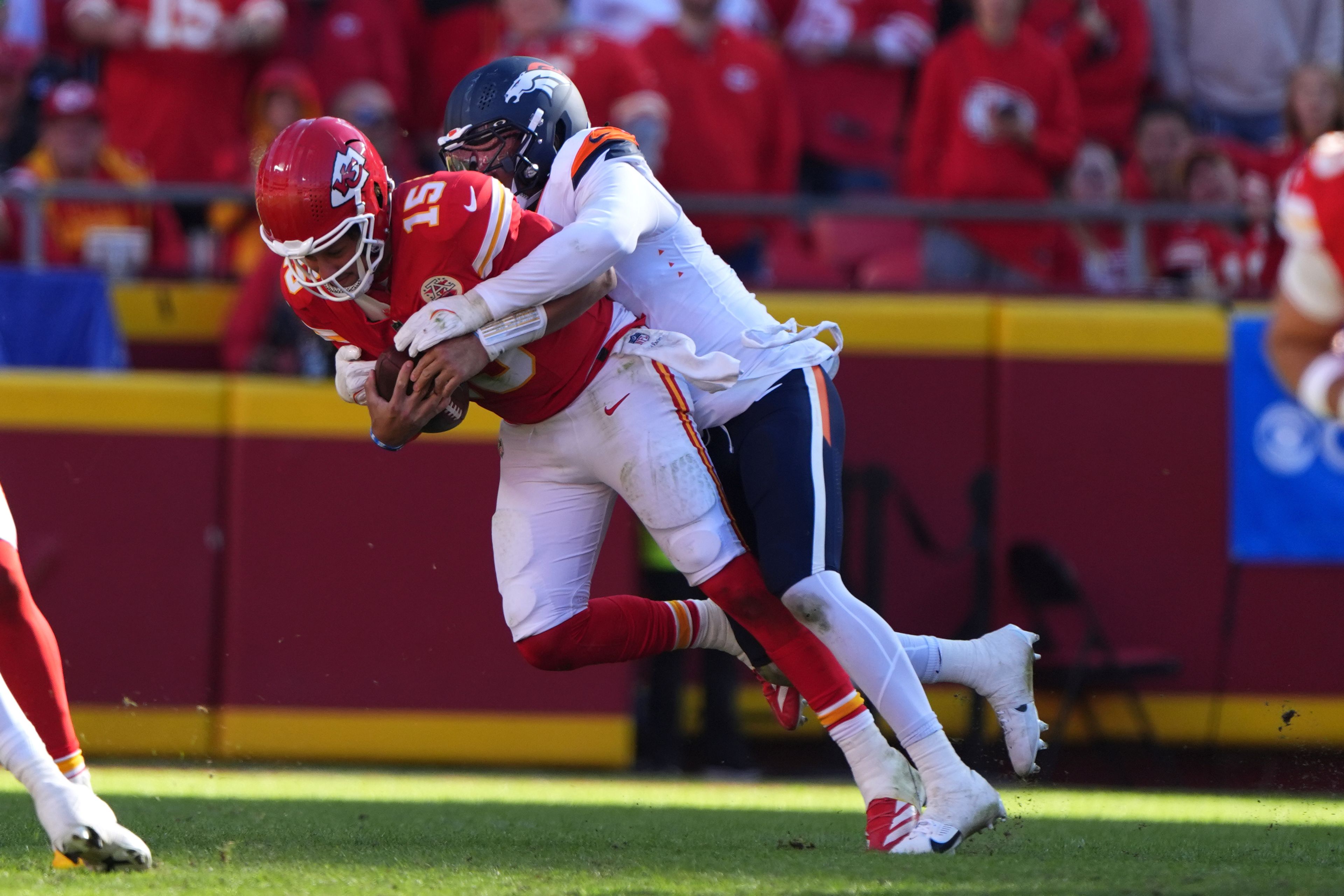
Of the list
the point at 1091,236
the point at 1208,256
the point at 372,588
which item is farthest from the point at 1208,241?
the point at 372,588

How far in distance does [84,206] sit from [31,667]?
182 inches

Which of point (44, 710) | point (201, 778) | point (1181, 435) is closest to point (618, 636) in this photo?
point (44, 710)

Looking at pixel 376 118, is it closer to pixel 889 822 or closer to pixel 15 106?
pixel 15 106

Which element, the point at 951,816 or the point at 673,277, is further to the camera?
the point at 673,277

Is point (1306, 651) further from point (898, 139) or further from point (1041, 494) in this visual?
point (898, 139)

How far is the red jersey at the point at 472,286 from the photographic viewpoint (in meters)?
4.00

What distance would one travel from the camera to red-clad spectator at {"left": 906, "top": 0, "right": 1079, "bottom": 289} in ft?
25.8

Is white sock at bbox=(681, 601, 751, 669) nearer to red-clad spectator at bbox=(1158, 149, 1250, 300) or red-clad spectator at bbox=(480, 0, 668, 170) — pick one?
red-clad spectator at bbox=(480, 0, 668, 170)

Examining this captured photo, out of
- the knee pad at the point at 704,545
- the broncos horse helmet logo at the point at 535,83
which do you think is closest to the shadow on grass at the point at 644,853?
the knee pad at the point at 704,545

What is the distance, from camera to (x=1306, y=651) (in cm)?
707

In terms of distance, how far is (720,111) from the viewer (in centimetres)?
809

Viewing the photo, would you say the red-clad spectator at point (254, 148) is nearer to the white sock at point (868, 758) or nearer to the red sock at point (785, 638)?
the red sock at point (785, 638)

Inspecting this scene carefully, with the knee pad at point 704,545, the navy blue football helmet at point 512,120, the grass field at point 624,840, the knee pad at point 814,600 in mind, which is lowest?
the grass field at point 624,840

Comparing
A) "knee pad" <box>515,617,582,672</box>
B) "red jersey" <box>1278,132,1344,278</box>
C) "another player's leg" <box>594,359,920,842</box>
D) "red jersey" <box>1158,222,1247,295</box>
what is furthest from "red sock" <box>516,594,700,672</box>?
"red jersey" <box>1158,222,1247,295</box>
